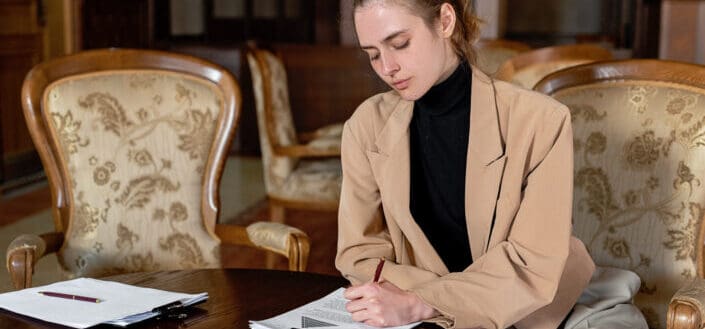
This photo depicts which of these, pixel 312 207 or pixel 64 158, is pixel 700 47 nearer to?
pixel 312 207

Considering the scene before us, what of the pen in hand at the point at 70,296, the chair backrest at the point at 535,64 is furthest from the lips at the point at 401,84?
the chair backrest at the point at 535,64

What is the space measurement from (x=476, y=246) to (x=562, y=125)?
0.84 feet

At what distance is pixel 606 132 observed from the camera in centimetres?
227

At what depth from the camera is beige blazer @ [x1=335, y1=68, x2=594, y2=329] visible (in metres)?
1.69

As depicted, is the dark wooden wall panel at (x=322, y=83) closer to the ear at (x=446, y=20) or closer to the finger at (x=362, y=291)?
the ear at (x=446, y=20)

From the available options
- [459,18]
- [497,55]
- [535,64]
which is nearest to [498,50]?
[497,55]

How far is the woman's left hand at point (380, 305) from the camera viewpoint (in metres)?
1.61

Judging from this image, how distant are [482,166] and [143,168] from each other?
48.0 inches

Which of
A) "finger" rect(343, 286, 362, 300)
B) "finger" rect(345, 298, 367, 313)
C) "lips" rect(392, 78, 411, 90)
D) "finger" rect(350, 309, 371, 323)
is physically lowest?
"finger" rect(350, 309, 371, 323)

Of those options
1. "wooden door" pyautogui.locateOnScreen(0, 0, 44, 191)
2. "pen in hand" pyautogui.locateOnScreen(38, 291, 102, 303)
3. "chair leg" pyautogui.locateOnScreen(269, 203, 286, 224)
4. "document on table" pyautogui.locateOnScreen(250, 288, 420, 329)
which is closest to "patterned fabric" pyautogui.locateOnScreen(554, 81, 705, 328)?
"document on table" pyautogui.locateOnScreen(250, 288, 420, 329)

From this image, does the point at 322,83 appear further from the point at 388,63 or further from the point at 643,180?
the point at 388,63

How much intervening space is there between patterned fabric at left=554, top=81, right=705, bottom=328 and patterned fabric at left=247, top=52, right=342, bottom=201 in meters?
1.95

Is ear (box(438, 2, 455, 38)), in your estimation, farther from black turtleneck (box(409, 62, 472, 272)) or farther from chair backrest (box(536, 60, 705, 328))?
chair backrest (box(536, 60, 705, 328))

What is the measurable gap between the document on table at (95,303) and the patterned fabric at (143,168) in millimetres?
799
